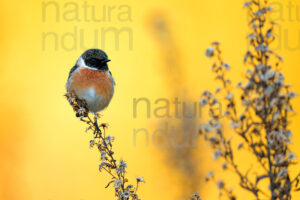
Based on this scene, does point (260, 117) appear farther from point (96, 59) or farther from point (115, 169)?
point (96, 59)

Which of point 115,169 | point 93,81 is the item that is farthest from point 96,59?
point 115,169

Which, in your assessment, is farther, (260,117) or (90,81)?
(90,81)

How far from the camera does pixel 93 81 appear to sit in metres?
5.09

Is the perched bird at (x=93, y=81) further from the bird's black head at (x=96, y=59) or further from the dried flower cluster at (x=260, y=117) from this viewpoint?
the dried flower cluster at (x=260, y=117)

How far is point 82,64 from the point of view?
5293mm

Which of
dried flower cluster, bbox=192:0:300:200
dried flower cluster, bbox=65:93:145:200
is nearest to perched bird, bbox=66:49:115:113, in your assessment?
dried flower cluster, bbox=65:93:145:200

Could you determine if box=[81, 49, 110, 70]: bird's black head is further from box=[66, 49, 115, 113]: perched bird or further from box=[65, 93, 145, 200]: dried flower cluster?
box=[65, 93, 145, 200]: dried flower cluster

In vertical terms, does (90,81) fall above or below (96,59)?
below

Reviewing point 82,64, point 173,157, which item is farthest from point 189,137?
point 82,64

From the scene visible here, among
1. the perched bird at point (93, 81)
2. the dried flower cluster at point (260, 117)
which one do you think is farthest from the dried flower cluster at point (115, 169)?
the perched bird at point (93, 81)

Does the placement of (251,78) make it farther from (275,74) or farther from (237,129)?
(237,129)

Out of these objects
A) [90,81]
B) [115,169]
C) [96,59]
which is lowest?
[115,169]

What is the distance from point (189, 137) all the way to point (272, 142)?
2.34 meters

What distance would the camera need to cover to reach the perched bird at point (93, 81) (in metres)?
5.05
